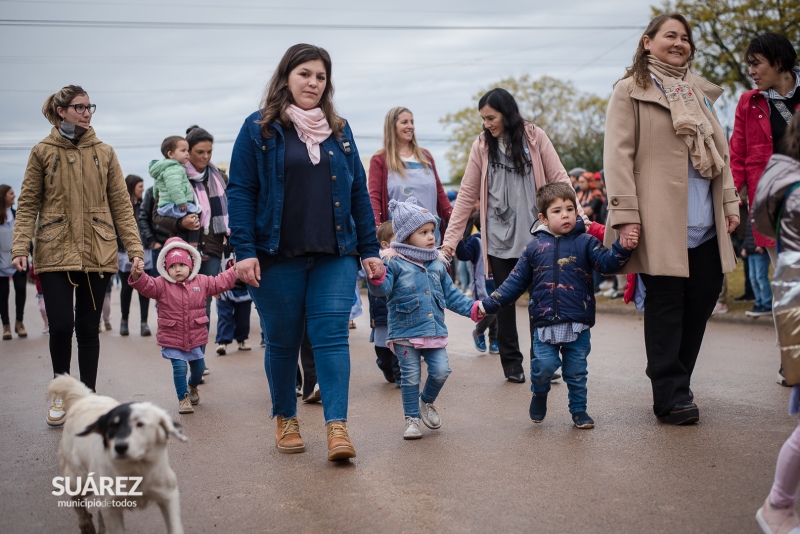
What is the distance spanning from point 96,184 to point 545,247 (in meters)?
3.36

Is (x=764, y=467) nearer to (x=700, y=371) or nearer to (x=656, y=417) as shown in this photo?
(x=656, y=417)

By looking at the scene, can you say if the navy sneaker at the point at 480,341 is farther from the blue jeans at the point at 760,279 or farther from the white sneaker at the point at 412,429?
the white sneaker at the point at 412,429

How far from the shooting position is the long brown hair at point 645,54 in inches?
251

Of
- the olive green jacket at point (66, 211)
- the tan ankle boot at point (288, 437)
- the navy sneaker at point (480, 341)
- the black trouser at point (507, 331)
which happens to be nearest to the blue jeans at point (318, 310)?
the tan ankle boot at point (288, 437)

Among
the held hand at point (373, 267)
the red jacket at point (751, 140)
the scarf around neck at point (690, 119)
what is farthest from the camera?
the red jacket at point (751, 140)

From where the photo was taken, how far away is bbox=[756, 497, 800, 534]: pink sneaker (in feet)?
12.8

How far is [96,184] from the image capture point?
23.5ft

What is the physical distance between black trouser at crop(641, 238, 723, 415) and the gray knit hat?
1.55 meters

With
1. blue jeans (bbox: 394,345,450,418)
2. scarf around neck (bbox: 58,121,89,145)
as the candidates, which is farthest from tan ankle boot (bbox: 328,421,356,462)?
scarf around neck (bbox: 58,121,89,145)

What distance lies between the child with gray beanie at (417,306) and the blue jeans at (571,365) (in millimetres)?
509

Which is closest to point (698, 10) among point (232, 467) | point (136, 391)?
point (136, 391)

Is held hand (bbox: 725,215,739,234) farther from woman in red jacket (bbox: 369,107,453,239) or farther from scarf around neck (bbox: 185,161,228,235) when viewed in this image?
scarf around neck (bbox: 185,161,228,235)

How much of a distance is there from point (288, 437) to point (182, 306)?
7.81 ft

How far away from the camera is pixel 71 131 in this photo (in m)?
7.13
